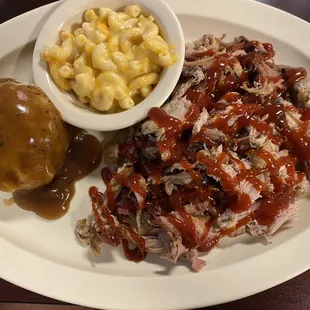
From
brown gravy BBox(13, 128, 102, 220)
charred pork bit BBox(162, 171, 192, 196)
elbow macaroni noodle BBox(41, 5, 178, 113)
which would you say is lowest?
brown gravy BBox(13, 128, 102, 220)

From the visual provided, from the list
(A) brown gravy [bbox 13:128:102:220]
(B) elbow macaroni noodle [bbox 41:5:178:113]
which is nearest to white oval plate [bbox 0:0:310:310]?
(A) brown gravy [bbox 13:128:102:220]

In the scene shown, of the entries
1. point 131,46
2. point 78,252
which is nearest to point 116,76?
point 131,46

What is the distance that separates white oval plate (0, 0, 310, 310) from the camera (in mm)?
1702

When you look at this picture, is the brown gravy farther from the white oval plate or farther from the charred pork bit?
the charred pork bit

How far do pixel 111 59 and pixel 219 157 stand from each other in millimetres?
577

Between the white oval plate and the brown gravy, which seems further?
the brown gravy

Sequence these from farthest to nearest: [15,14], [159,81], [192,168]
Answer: [15,14] → [159,81] → [192,168]

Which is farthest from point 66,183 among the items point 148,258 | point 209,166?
point 209,166

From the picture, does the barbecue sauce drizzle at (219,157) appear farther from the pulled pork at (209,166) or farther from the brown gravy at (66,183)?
the brown gravy at (66,183)

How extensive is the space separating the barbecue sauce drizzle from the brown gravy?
20 cm

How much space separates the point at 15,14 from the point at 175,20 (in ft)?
2.99

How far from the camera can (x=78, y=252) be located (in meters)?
1.86

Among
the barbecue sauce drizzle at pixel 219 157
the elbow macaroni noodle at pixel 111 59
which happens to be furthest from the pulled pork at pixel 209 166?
the elbow macaroni noodle at pixel 111 59

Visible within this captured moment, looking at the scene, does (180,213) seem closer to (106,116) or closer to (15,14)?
(106,116)
